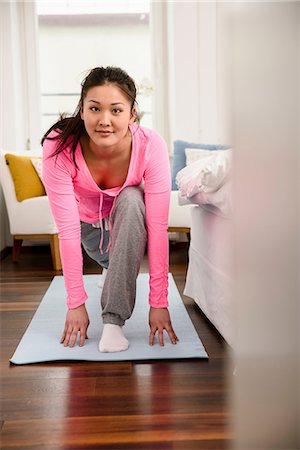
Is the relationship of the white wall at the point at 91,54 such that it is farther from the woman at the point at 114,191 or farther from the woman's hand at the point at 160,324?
the woman's hand at the point at 160,324

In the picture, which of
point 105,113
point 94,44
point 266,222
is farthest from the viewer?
point 94,44

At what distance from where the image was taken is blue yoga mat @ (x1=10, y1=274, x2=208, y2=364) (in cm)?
167

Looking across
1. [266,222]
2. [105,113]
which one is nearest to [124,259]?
[105,113]

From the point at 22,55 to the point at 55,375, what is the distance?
355 cm

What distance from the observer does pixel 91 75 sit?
1.77 m

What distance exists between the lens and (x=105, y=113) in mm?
1725

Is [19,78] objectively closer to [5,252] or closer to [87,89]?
[5,252]

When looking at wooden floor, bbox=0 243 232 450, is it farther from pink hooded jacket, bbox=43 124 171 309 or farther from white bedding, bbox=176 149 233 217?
white bedding, bbox=176 149 233 217

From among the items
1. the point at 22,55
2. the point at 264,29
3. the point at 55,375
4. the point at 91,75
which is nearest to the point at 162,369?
the point at 55,375

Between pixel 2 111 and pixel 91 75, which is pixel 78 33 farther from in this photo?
pixel 91 75

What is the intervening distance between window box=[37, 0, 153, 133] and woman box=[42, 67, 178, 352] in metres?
2.87

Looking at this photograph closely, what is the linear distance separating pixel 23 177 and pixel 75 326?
1965 millimetres

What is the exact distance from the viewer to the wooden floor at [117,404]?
1135 mm

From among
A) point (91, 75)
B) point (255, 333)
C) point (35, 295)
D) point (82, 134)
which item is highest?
point (91, 75)
